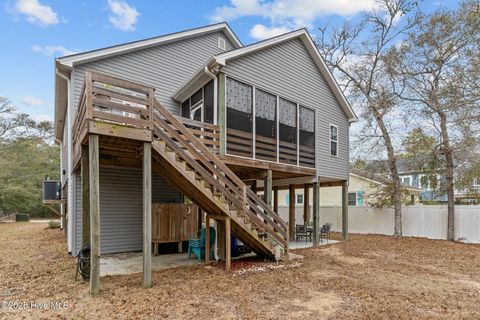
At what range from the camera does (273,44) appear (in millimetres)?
10719

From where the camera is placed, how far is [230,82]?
9.20m

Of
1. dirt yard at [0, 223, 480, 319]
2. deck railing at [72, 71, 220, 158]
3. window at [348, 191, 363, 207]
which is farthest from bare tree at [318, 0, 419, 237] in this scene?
deck railing at [72, 71, 220, 158]

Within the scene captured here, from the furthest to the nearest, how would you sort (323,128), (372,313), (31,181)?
(31,181) → (323,128) → (372,313)

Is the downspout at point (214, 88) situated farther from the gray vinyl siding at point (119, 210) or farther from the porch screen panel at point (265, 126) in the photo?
the gray vinyl siding at point (119, 210)

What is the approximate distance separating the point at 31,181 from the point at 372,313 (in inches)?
1309

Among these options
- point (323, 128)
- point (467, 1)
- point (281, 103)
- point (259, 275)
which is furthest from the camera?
point (323, 128)

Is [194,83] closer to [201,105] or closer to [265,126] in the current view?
[201,105]

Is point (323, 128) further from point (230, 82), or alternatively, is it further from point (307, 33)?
point (230, 82)

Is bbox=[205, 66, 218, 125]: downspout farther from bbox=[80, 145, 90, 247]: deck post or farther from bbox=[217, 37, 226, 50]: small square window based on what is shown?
bbox=[217, 37, 226, 50]: small square window

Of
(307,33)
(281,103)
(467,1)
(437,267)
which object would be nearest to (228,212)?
(281,103)

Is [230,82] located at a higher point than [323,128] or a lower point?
higher

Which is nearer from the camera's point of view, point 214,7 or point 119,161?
point 119,161

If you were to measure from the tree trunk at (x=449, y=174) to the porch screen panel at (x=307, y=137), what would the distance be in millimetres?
6975

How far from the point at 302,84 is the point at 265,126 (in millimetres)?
2944
